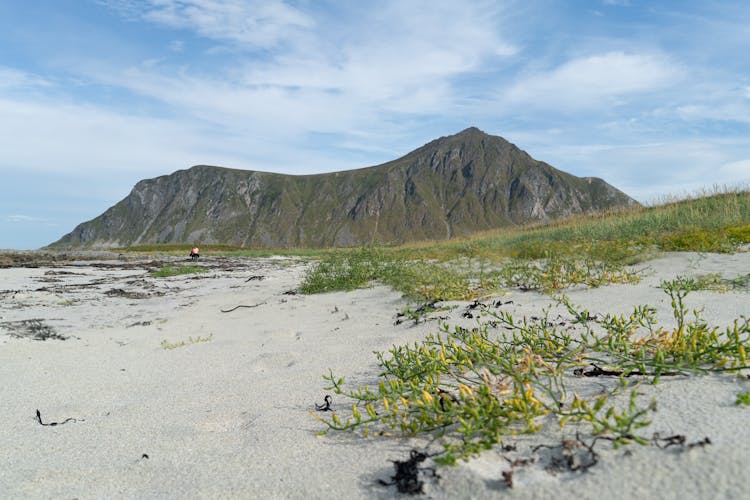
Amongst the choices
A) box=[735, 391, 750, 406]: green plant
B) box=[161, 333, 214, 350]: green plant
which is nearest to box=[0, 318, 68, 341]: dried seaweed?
box=[161, 333, 214, 350]: green plant

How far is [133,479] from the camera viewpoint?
1.66 meters

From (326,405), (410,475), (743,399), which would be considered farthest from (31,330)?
(743,399)

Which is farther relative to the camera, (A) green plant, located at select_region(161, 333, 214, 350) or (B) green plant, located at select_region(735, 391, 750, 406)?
(A) green plant, located at select_region(161, 333, 214, 350)

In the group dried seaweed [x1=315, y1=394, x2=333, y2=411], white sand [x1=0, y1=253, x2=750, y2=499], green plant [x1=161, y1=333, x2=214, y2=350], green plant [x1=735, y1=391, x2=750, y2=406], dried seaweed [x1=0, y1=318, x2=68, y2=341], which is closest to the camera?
white sand [x1=0, y1=253, x2=750, y2=499]

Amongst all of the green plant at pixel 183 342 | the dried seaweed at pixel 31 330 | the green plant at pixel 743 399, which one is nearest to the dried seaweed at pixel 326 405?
the green plant at pixel 743 399

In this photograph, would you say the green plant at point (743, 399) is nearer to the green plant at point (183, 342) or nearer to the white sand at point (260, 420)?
the white sand at point (260, 420)

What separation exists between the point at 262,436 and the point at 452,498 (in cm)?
98

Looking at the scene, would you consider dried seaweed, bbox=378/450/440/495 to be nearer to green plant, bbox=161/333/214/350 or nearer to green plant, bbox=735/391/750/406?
green plant, bbox=735/391/750/406

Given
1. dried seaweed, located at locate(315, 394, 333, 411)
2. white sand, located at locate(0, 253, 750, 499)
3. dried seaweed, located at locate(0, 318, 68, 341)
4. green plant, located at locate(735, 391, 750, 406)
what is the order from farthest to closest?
dried seaweed, located at locate(0, 318, 68, 341) < dried seaweed, located at locate(315, 394, 333, 411) < green plant, located at locate(735, 391, 750, 406) < white sand, located at locate(0, 253, 750, 499)

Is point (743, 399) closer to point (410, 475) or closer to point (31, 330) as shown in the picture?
point (410, 475)

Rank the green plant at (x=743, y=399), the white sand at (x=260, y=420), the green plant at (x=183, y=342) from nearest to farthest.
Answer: the white sand at (x=260, y=420) < the green plant at (x=743, y=399) < the green plant at (x=183, y=342)

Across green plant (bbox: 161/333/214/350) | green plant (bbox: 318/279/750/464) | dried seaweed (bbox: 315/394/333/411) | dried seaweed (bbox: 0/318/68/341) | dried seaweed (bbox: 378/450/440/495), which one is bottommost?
green plant (bbox: 161/333/214/350)

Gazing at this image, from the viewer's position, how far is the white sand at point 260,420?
1.25m

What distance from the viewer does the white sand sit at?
125 centimetres
